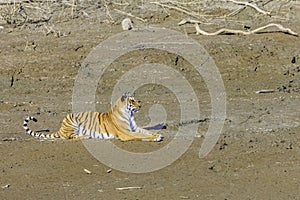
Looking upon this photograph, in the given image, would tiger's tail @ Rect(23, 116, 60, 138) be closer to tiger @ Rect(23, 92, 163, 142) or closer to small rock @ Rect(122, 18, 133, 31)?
tiger @ Rect(23, 92, 163, 142)

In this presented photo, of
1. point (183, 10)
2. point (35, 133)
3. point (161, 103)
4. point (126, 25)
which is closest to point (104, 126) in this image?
point (35, 133)

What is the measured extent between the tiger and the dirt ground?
193mm

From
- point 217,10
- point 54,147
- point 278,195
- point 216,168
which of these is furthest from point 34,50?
point 278,195

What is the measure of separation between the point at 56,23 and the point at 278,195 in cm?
838

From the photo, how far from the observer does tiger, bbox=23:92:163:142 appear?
34.3 feet

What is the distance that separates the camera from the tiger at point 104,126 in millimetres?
10469

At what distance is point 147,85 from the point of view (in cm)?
1342

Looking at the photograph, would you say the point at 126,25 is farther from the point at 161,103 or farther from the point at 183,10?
the point at 161,103

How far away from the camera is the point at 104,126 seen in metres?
10.6

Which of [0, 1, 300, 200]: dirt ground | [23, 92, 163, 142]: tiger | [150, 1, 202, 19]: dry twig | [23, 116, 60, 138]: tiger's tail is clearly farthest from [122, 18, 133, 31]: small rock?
[23, 116, 60, 138]: tiger's tail

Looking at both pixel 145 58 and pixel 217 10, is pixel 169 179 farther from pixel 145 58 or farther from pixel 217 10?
pixel 217 10

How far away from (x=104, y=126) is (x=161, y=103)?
1.98m

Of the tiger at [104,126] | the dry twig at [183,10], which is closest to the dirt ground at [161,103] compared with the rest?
the dry twig at [183,10]

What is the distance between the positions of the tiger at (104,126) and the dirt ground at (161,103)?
0.19m
